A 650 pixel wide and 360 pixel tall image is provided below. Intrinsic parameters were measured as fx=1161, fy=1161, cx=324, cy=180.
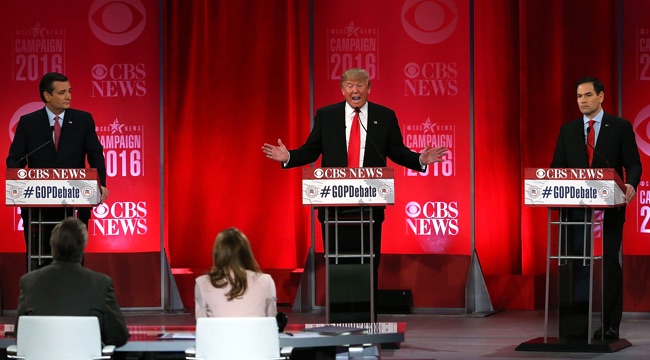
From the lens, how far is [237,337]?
4.22m

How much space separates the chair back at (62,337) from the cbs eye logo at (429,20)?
5064mm

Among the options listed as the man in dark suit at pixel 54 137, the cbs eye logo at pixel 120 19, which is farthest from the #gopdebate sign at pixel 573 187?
the cbs eye logo at pixel 120 19

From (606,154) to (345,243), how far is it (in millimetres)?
1665

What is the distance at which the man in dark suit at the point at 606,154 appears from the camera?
22.2 feet

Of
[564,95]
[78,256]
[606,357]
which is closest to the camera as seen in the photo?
[78,256]

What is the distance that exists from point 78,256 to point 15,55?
182 inches

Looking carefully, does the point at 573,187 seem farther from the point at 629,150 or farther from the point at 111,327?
the point at 111,327

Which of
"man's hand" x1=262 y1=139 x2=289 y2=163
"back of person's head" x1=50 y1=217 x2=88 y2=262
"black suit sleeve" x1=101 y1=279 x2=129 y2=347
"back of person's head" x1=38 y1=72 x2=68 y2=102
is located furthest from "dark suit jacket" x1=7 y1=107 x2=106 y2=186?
"black suit sleeve" x1=101 y1=279 x2=129 y2=347

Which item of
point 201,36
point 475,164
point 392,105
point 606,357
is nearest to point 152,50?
point 201,36

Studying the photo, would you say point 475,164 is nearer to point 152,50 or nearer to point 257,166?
point 257,166

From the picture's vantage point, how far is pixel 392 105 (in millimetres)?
8906

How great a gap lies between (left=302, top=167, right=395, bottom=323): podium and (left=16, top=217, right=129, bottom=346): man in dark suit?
1.88m

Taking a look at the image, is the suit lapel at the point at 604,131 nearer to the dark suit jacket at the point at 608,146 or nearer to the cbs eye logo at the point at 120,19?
the dark suit jacket at the point at 608,146

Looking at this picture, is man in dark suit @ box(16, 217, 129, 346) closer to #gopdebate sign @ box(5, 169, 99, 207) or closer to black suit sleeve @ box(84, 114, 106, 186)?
#gopdebate sign @ box(5, 169, 99, 207)
